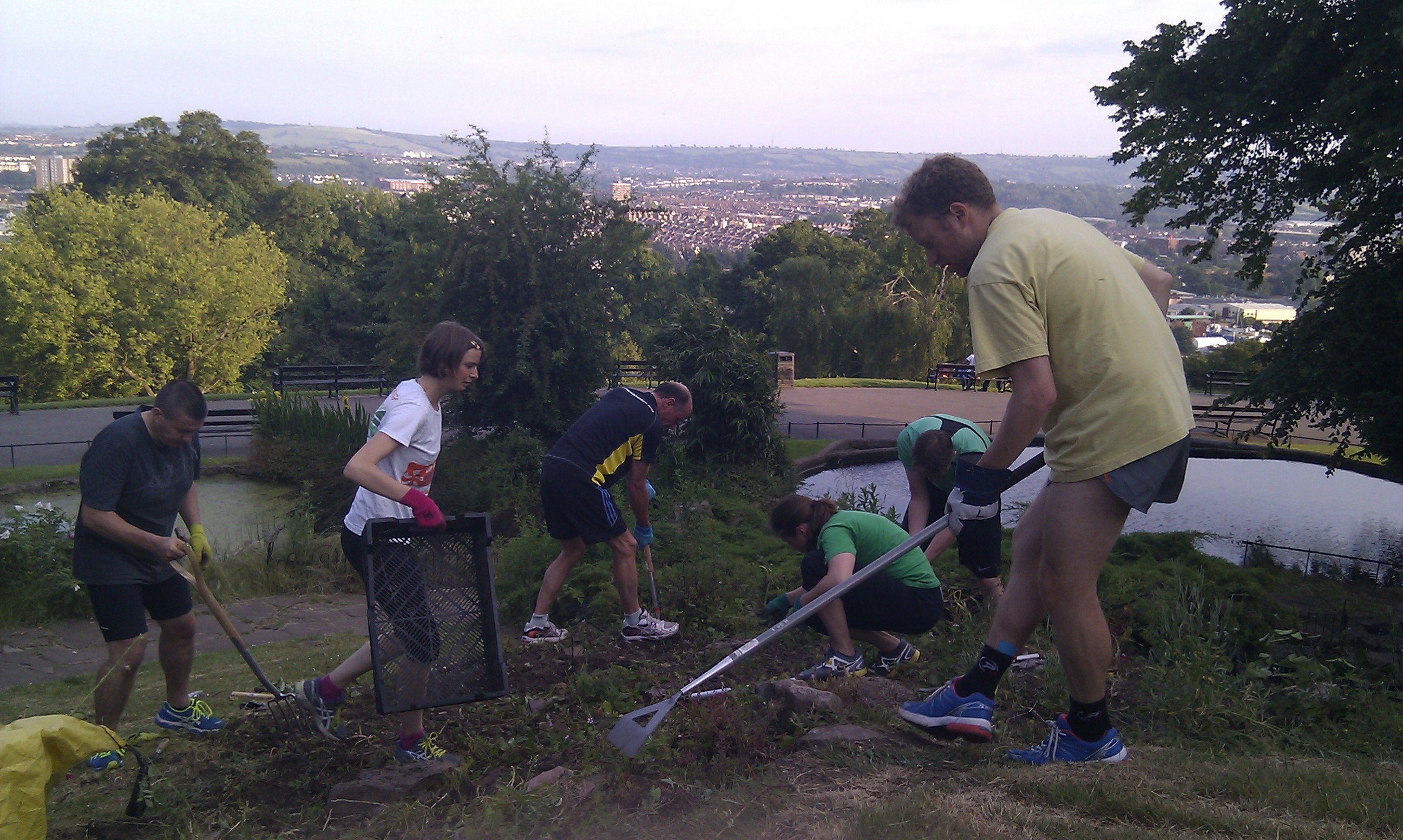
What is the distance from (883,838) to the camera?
105 inches

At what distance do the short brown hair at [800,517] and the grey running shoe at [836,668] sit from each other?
1.95ft

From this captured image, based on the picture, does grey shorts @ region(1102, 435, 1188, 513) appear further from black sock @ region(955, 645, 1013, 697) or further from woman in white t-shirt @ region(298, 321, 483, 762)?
woman in white t-shirt @ region(298, 321, 483, 762)

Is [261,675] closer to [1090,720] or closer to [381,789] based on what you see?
[381,789]

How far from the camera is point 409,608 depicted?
154 inches

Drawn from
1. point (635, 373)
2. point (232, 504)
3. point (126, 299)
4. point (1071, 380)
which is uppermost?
point (1071, 380)

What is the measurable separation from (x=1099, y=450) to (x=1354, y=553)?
13.3 metres

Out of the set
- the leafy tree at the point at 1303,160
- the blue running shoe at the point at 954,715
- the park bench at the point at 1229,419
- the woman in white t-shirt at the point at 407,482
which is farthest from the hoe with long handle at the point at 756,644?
the park bench at the point at 1229,419

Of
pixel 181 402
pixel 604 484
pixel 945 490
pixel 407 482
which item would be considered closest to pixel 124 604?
pixel 181 402

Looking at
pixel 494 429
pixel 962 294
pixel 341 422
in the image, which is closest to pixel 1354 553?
pixel 494 429

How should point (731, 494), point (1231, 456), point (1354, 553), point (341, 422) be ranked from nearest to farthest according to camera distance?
point (731, 494)
point (1354, 553)
point (341, 422)
point (1231, 456)

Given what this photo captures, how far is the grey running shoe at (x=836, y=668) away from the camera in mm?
4578

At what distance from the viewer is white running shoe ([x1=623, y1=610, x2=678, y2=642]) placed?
5.86m

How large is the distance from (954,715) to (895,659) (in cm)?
159

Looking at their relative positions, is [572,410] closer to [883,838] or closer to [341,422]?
[341,422]
